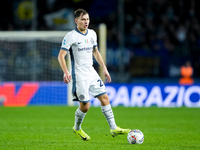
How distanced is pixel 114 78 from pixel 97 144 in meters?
13.0

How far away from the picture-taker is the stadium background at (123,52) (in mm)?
15469

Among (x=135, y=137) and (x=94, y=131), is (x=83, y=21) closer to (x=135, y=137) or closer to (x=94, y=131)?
(x=135, y=137)

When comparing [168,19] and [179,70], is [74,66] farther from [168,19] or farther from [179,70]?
[168,19]

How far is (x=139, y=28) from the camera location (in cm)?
2305

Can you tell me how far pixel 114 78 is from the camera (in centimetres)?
1939

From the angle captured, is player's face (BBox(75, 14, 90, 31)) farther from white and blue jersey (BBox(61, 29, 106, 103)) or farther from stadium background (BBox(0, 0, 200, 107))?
stadium background (BBox(0, 0, 200, 107))

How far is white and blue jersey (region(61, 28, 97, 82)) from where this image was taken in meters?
6.68

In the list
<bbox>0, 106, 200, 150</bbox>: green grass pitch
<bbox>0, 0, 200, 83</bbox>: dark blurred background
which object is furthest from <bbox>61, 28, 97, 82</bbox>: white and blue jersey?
<bbox>0, 0, 200, 83</bbox>: dark blurred background

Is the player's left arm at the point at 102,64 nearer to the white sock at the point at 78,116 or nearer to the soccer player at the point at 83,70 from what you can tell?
the soccer player at the point at 83,70

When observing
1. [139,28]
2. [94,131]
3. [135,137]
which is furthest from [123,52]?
[135,137]

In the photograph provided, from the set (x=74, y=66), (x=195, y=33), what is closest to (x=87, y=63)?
(x=74, y=66)

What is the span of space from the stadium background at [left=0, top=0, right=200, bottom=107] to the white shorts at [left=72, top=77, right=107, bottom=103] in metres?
8.68

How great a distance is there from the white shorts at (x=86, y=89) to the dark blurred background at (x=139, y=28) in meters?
11.8

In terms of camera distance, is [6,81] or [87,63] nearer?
[87,63]
